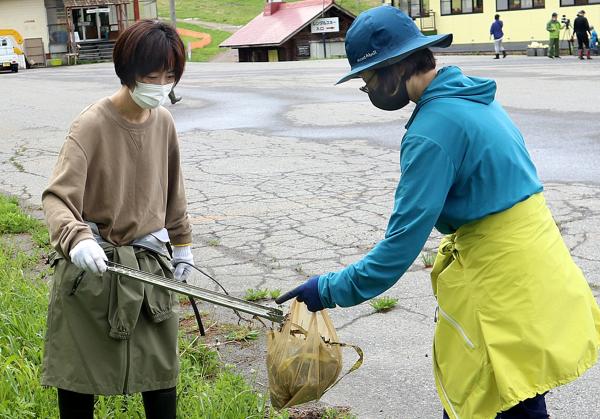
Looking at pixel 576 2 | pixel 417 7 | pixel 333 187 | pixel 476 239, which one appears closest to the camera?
pixel 476 239

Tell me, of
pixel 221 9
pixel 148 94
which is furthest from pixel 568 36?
pixel 221 9

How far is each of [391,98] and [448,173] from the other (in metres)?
0.33

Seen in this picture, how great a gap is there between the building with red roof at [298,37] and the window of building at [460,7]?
5.42 m

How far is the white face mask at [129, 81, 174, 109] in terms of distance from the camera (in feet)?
9.82

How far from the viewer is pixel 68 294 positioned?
298cm

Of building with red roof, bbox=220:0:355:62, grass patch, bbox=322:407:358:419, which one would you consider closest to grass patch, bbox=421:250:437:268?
grass patch, bbox=322:407:358:419

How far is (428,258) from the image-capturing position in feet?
19.9

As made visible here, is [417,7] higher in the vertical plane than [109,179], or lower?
lower

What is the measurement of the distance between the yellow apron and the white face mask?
1117 millimetres

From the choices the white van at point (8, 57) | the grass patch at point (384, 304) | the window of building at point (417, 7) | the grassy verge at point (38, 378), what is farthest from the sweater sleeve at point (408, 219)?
the window of building at point (417, 7)

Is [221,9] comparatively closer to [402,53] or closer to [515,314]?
[402,53]

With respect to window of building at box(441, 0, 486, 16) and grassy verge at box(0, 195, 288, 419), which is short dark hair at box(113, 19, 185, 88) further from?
window of building at box(441, 0, 486, 16)

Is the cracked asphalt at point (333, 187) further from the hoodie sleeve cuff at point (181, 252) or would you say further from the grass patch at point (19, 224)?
the grass patch at point (19, 224)

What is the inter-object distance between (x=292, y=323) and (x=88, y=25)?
173ft
